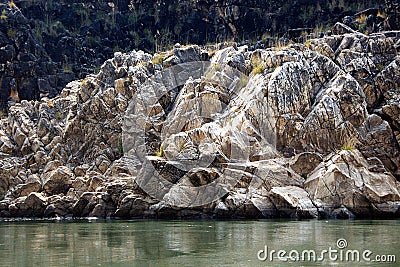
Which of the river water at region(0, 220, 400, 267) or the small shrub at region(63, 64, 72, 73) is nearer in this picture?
the river water at region(0, 220, 400, 267)

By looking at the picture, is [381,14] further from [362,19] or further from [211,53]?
[211,53]

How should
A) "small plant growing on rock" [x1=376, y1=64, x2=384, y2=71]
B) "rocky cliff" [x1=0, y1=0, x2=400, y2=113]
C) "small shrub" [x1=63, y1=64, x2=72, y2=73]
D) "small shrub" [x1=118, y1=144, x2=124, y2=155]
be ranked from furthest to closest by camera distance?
"small shrub" [x1=63, y1=64, x2=72, y2=73]
"rocky cliff" [x1=0, y1=0, x2=400, y2=113]
"small shrub" [x1=118, y1=144, x2=124, y2=155]
"small plant growing on rock" [x1=376, y1=64, x2=384, y2=71]

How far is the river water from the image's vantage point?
15.5 metres

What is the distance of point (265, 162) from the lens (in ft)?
115

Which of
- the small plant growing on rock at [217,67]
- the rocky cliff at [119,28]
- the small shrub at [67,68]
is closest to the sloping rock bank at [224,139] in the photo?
the small plant growing on rock at [217,67]

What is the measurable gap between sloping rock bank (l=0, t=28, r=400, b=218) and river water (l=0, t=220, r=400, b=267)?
674cm

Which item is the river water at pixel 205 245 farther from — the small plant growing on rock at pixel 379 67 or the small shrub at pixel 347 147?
the small plant growing on rock at pixel 379 67

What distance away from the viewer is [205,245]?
19.1 metres

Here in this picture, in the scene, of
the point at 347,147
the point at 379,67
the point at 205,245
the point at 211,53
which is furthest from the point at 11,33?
the point at 205,245

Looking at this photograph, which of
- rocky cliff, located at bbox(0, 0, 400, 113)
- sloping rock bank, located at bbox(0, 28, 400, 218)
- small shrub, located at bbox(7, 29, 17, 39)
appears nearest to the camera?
sloping rock bank, located at bbox(0, 28, 400, 218)

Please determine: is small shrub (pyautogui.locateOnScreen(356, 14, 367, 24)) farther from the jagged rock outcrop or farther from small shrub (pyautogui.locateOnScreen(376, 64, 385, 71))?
the jagged rock outcrop

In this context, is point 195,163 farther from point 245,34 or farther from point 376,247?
point 245,34

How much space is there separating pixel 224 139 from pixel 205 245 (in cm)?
1738

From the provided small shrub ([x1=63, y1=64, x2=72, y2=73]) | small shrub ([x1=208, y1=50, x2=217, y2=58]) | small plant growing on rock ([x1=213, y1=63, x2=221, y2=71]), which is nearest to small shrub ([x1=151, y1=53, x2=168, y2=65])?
small shrub ([x1=208, y1=50, x2=217, y2=58])
